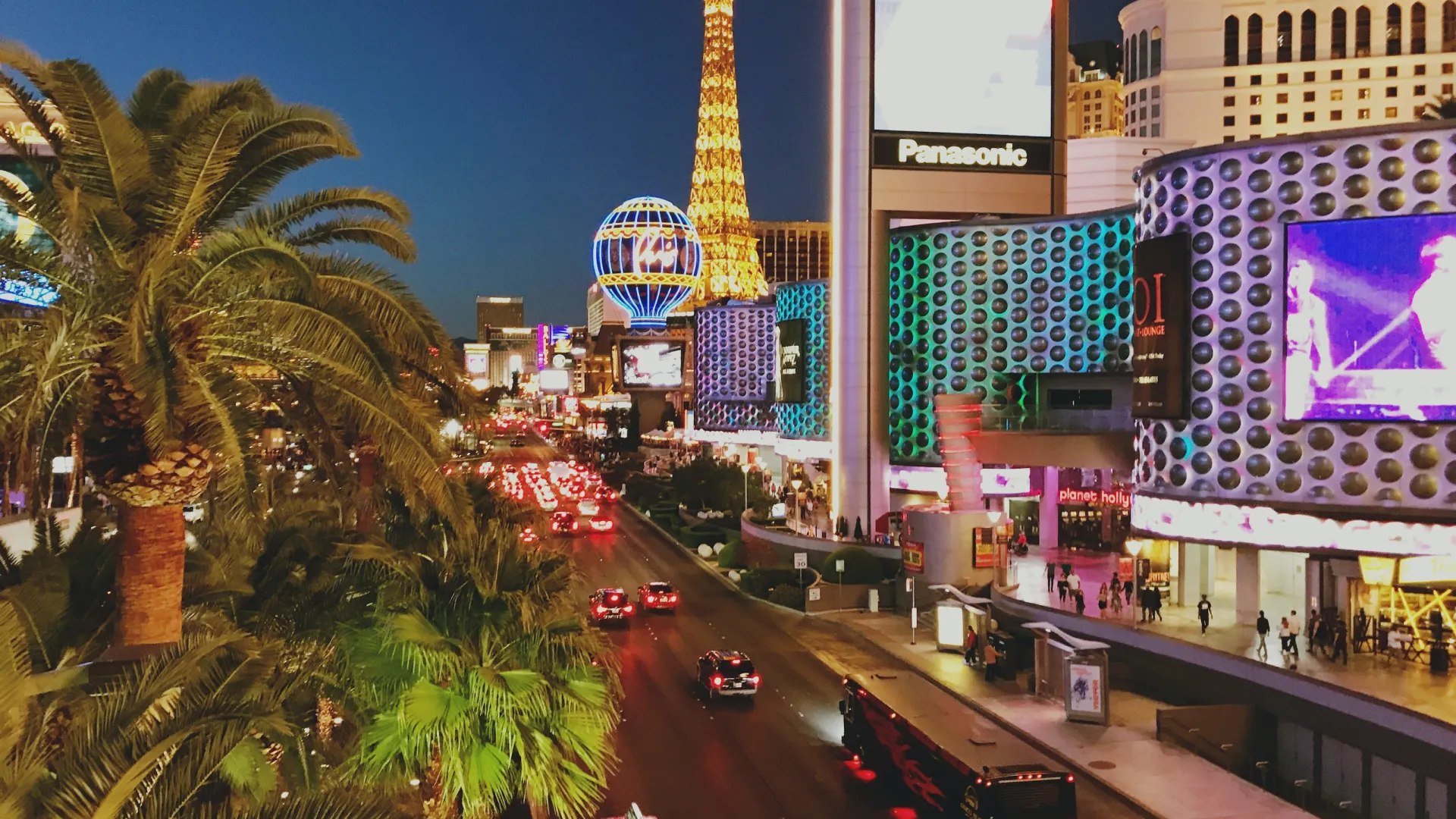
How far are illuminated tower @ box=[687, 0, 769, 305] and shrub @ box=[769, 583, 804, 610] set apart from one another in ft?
304

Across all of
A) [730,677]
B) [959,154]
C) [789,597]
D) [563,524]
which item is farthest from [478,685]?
[563,524]

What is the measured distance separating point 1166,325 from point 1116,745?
37.8 ft

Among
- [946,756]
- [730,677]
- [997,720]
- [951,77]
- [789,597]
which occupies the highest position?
[951,77]

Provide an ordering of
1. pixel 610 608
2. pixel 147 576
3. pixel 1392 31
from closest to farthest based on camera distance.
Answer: pixel 147 576 < pixel 610 608 < pixel 1392 31

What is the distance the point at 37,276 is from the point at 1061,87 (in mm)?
42657

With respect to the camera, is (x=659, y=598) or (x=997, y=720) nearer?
(x=997, y=720)

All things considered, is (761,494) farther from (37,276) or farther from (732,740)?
(37,276)

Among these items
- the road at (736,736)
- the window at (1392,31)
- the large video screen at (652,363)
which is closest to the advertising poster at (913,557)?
the road at (736,736)

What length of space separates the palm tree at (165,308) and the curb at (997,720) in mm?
12490

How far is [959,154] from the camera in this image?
151 feet

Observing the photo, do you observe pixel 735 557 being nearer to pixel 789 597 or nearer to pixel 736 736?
pixel 789 597

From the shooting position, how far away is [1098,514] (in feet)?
146

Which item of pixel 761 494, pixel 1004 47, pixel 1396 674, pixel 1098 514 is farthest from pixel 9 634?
pixel 761 494

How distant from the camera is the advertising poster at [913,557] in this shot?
3500 centimetres
